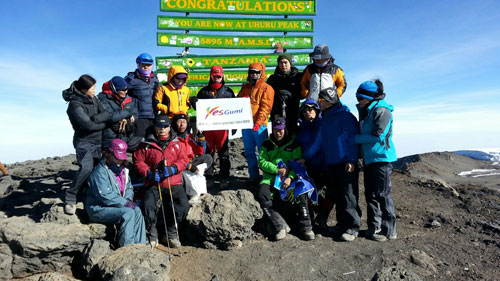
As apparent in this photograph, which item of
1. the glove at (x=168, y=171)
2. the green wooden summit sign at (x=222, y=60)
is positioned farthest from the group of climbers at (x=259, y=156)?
the green wooden summit sign at (x=222, y=60)

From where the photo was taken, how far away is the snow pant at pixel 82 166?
18.1 feet

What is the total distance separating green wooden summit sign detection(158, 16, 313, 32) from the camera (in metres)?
10.5

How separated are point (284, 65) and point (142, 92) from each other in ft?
10.1

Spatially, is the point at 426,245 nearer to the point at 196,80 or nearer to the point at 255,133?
the point at 255,133

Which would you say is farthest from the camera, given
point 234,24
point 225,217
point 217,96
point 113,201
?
→ point 234,24

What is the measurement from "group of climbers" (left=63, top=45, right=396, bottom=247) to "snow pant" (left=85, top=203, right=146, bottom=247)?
2 cm

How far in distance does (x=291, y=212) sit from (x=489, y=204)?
19.4ft

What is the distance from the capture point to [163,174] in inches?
A: 225

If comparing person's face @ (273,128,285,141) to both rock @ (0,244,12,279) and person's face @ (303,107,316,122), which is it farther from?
rock @ (0,244,12,279)

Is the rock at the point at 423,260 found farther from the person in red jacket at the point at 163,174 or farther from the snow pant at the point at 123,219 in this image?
the snow pant at the point at 123,219

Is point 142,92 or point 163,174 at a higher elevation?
point 142,92

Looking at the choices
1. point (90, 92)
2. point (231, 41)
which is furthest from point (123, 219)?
point (231, 41)

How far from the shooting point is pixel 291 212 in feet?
21.4

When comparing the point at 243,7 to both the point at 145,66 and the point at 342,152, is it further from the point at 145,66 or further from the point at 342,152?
the point at 342,152
